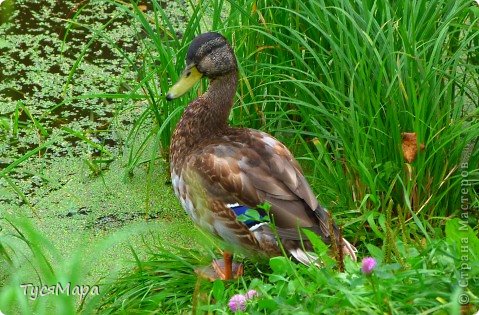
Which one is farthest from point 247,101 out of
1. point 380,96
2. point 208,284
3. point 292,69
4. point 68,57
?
point 68,57

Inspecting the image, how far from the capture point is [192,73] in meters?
4.34

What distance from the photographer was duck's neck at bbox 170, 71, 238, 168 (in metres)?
4.24

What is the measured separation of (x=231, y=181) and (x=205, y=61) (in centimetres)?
60

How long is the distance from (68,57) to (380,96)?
2325mm

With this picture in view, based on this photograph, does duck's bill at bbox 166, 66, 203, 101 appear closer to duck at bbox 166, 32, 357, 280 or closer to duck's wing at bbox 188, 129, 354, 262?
duck at bbox 166, 32, 357, 280

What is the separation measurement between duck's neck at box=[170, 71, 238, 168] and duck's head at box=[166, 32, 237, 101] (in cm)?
4

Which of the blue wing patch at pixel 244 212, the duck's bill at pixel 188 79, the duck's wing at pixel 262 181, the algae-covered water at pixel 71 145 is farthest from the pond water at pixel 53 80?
the blue wing patch at pixel 244 212

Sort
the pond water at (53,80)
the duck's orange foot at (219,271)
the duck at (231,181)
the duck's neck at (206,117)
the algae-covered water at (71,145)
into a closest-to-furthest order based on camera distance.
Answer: the duck at (231,181) < the duck's orange foot at (219,271) < the duck's neck at (206,117) < the algae-covered water at (71,145) < the pond water at (53,80)

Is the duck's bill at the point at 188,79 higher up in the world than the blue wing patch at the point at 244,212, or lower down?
higher up

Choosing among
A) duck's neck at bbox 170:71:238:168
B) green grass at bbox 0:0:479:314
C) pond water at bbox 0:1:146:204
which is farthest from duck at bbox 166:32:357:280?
pond water at bbox 0:1:146:204

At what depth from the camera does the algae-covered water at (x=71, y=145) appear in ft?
15.2

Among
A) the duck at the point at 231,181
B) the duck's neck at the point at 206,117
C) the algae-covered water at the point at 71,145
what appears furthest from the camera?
the algae-covered water at the point at 71,145

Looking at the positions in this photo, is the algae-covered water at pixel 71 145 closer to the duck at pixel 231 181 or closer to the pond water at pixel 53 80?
the pond water at pixel 53 80

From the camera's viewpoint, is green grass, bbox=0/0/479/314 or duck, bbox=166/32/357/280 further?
green grass, bbox=0/0/479/314
